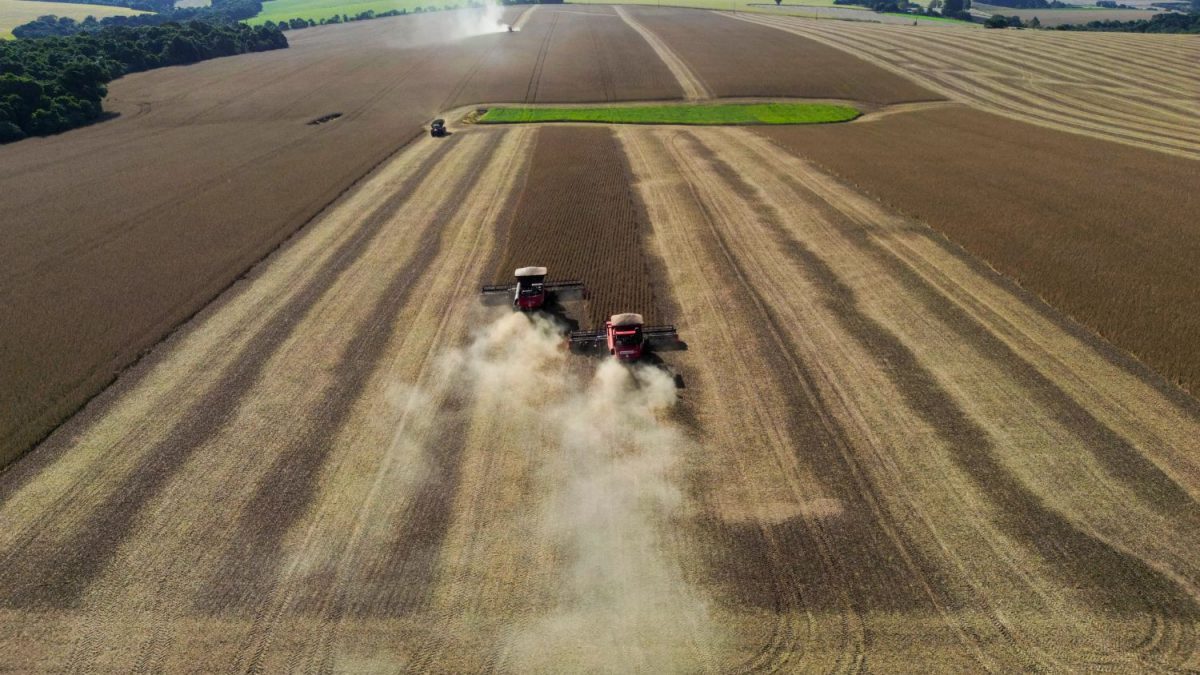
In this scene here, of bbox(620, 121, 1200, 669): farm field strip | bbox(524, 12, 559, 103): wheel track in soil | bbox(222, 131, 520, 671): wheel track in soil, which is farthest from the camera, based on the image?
bbox(524, 12, 559, 103): wheel track in soil

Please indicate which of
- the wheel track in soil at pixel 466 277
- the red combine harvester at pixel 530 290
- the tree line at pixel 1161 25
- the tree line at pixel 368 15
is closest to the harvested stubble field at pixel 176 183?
the wheel track in soil at pixel 466 277

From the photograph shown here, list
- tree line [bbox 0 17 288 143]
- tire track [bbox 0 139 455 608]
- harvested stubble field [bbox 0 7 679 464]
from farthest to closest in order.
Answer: tree line [bbox 0 17 288 143] → harvested stubble field [bbox 0 7 679 464] → tire track [bbox 0 139 455 608]

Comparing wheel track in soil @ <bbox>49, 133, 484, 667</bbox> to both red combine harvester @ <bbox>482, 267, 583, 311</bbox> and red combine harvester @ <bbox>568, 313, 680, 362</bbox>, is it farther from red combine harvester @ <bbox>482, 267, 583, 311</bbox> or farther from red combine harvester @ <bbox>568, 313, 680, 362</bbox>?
red combine harvester @ <bbox>568, 313, 680, 362</bbox>

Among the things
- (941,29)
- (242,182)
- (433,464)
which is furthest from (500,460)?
(941,29)

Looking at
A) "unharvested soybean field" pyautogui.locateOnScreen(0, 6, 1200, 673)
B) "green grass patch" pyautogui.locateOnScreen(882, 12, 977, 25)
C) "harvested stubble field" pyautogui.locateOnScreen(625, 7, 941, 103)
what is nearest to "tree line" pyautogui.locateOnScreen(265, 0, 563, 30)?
"harvested stubble field" pyautogui.locateOnScreen(625, 7, 941, 103)

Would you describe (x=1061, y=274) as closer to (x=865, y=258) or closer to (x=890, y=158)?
(x=865, y=258)

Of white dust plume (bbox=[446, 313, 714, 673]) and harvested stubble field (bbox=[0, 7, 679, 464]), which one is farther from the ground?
harvested stubble field (bbox=[0, 7, 679, 464])

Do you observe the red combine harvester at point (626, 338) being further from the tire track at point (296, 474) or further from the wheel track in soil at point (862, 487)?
the tire track at point (296, 474)
